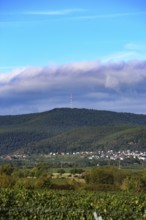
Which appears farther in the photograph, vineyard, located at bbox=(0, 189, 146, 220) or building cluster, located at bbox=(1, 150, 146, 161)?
building cluster, located at bbox=(1, 150, 146, 161)

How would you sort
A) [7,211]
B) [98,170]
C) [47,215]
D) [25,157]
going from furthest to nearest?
[25,157]
[98,170]
[7,211]
[47,215]

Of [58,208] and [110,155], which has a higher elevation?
[110,155]

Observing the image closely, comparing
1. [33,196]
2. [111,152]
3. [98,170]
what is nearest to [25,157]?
[111,152]

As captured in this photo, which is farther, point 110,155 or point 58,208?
point 110,155

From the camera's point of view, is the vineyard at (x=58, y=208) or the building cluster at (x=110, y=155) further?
the building cluster at (x=110, y=155)

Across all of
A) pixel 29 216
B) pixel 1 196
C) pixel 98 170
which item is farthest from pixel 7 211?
pixel 98 170

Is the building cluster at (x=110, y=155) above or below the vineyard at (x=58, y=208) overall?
above

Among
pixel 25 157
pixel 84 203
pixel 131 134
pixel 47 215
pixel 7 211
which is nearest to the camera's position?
pixel 47 215

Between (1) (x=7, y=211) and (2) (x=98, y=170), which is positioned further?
(2) (x=98, y=170)

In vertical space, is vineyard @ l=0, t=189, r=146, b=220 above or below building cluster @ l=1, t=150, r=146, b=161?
below

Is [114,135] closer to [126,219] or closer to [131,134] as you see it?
[131,134]
